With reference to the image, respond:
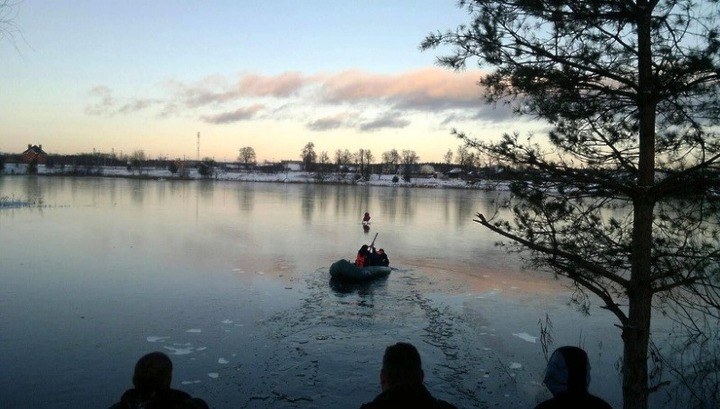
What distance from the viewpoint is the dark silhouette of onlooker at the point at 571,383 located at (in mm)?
3225

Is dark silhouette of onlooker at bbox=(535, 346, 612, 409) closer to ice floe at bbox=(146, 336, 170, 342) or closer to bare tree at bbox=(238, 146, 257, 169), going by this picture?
ice floe at bbox=(146, 336, 170, 342)

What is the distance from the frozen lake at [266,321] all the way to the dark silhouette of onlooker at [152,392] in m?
4.67

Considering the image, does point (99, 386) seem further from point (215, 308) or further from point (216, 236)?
point (216, 236)

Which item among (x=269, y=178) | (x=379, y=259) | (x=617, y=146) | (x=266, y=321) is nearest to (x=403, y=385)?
(x=617, y=146)

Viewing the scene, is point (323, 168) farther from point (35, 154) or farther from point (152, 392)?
point (152, 392)

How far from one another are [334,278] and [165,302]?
5752 millimetres

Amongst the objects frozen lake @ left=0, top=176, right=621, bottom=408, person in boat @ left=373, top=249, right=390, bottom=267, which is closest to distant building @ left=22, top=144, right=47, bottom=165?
frozen lake @ left=0, top=176, right=621, bottom=408

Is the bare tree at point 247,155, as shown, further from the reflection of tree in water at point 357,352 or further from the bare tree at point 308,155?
the reflection of tree in water at point 357,352

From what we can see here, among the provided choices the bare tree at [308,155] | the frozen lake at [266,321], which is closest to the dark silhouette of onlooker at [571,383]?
the frozen lake at [266,321]

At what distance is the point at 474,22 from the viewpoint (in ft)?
19.9

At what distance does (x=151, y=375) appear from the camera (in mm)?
3186

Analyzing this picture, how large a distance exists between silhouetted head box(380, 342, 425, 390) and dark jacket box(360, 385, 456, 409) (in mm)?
40

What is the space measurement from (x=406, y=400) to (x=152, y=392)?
4.91 feet

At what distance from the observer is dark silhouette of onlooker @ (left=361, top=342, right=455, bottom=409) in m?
3.04
